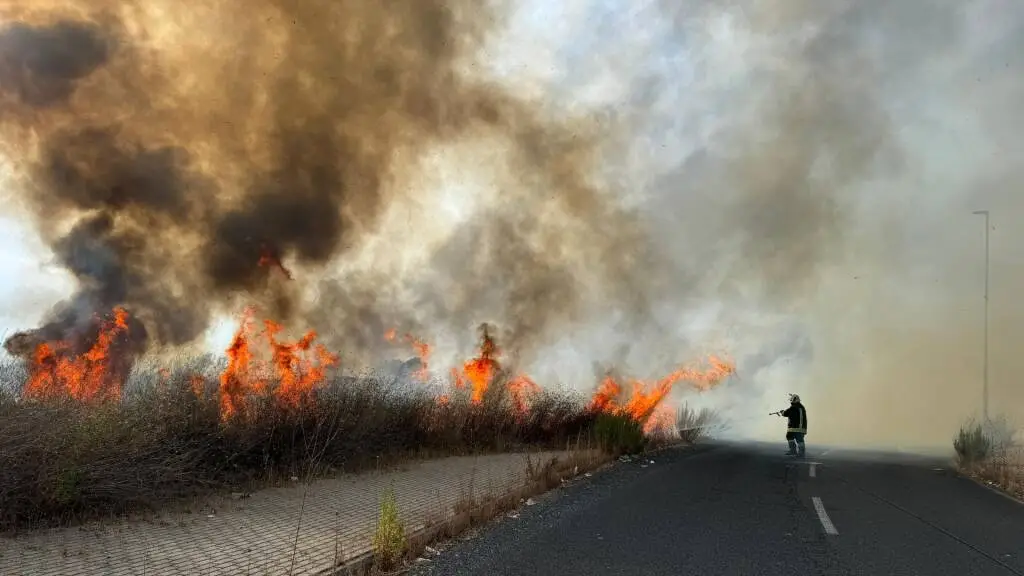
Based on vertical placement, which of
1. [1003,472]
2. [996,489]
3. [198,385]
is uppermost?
[198,385]

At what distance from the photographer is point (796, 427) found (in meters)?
16.3

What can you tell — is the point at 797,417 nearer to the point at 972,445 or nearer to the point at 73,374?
the point at 972,445

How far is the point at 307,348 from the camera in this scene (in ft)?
45.4

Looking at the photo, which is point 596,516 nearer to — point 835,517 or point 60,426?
point 835,517

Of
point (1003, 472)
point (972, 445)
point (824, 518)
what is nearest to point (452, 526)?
point (824, 518)

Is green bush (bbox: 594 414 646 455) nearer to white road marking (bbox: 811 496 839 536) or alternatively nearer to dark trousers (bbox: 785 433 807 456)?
dark trousers (bbox: 785 433 807 456)

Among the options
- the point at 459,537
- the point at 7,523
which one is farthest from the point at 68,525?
the point at 459,537

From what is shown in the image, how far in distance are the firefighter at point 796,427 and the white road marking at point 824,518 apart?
7765 millimetres

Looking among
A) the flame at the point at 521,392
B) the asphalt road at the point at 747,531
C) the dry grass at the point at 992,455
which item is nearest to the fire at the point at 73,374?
the asphalt road at the point at 747,531

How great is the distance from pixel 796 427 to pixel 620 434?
488 cm

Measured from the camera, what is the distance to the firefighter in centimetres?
1617

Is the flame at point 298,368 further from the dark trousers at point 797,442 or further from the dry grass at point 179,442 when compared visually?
the dark trousers at point 797,442

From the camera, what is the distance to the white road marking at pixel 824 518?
670cm

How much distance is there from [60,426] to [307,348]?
25.4 ft
